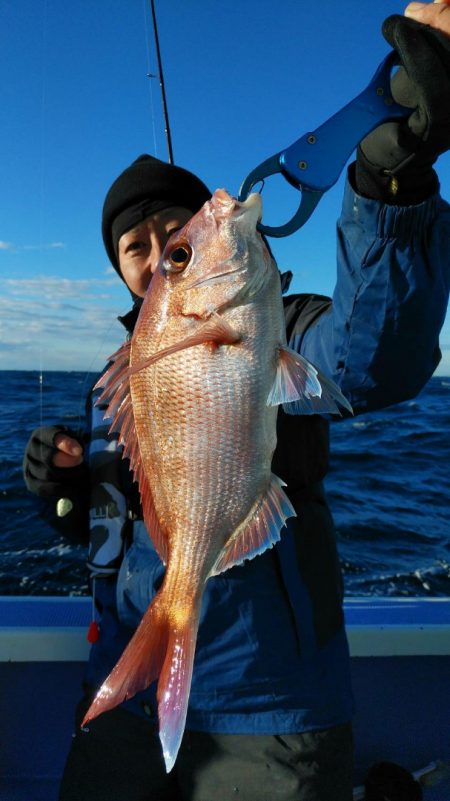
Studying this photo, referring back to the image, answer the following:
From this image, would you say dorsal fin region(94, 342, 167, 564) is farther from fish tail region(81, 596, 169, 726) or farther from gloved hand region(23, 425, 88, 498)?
gloved hand region(23, 425, 88, 498)

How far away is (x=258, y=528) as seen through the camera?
1.42 m

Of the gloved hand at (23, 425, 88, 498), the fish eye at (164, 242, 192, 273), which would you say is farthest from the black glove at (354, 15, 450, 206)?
the gloved hand at (23, 425, 88, 498)

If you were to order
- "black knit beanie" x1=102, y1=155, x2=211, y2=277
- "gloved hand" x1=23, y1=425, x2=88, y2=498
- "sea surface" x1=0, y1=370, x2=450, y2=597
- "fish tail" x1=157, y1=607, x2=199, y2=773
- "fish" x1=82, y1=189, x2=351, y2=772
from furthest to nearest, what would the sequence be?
"sea surface" x1=0, y1=370, x2=450, y2=597
"black knit beanie" x1=102, y1=155, x2=211, y2=277
"gloved hand" x1=23, y1=425, x2=88, y2=498
"fish" x1=82, y1=189, x2=351, y2=772
"fish tail" x1=157, y1=607, x2=199, y2=773

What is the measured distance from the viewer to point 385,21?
1.31m

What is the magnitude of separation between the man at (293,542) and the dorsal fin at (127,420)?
1.37ft

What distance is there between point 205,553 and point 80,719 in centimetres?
122

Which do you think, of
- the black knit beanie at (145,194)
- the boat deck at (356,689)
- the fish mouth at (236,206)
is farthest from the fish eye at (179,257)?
the boat deck at (356,689)

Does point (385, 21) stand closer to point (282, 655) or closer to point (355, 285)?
point (355, 285)

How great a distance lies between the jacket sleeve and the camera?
146 cm

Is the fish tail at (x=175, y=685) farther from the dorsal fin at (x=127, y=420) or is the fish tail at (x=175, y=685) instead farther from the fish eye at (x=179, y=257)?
the fish eye at (x=179, y=257)

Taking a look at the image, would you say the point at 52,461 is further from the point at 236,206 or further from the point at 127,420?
the point at 236,206

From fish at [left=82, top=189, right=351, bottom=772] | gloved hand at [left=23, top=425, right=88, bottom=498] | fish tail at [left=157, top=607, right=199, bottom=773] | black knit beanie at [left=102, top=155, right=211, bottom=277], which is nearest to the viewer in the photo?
fish tail at [left=157, top=607, right=199, bottom=773]

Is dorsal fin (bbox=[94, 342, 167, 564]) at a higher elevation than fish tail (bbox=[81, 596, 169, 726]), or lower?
higher

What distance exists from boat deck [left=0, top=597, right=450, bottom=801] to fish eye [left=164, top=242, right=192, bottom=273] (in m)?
2.11
